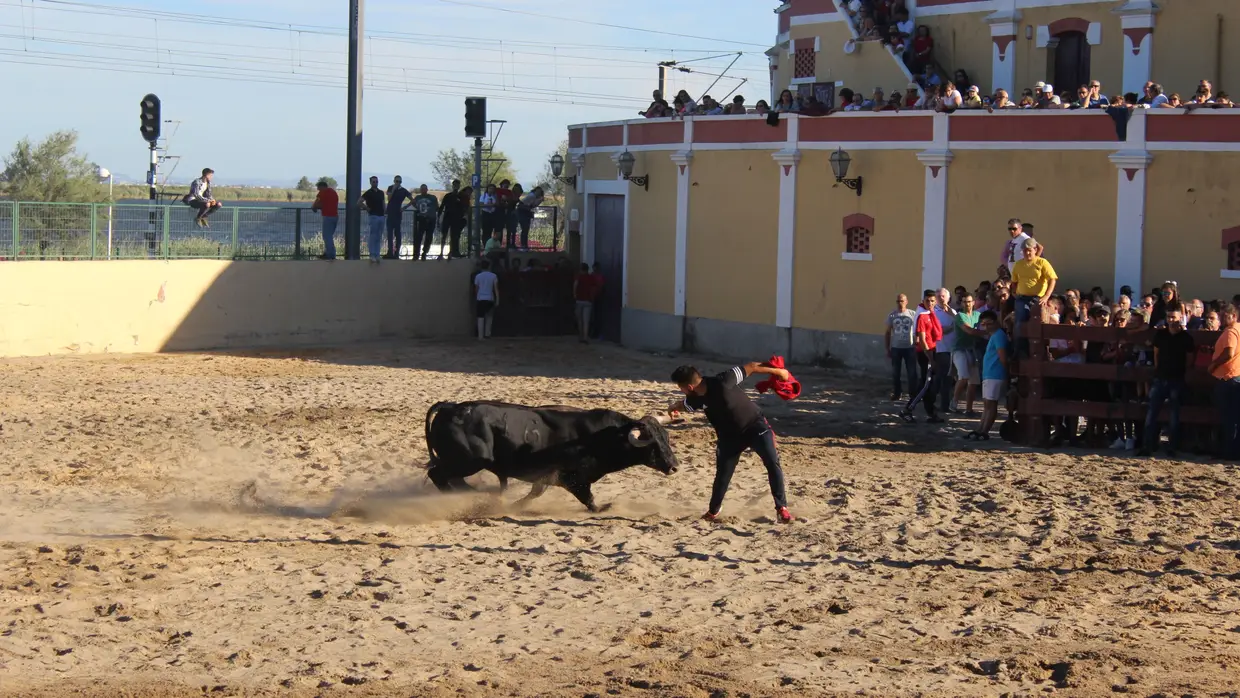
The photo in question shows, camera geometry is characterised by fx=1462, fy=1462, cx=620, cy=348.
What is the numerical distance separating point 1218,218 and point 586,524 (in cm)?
1262

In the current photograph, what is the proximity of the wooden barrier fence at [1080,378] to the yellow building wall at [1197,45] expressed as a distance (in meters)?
10.2

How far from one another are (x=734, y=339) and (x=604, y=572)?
1680cm

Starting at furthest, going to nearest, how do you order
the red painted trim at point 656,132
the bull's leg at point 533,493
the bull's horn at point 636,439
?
the red painted trim at point 656,132 → the bull's leg at point 533,493 → the bull's horn at point 636,439

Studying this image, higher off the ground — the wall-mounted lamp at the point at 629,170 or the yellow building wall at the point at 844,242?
the wall-mounted lamp at the point at 629,170

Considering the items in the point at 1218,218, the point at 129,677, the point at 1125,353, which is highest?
the point at 1218,218

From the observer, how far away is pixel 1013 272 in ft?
61.2

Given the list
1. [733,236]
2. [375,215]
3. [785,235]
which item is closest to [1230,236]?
[785,235]

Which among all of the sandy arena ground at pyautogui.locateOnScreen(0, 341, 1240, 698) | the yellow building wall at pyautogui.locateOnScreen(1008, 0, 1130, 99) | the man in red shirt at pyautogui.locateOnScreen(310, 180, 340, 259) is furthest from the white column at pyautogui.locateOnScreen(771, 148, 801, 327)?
the man in red shirt at pyautogui.locateOnScreen(310, 180, 340, 259)

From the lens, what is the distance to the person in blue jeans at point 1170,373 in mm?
15898

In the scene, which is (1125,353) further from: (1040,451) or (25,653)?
(25,653)

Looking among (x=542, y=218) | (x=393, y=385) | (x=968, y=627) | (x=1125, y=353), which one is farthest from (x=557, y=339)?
(x=968, y=627)

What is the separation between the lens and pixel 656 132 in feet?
94.9

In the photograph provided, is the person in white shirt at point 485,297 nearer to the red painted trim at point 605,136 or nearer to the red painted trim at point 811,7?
the red painted trim at point 605,136

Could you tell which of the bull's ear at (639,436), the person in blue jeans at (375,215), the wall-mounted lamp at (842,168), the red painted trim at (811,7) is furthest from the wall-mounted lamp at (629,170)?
A: the bull's ear at (639,436)
